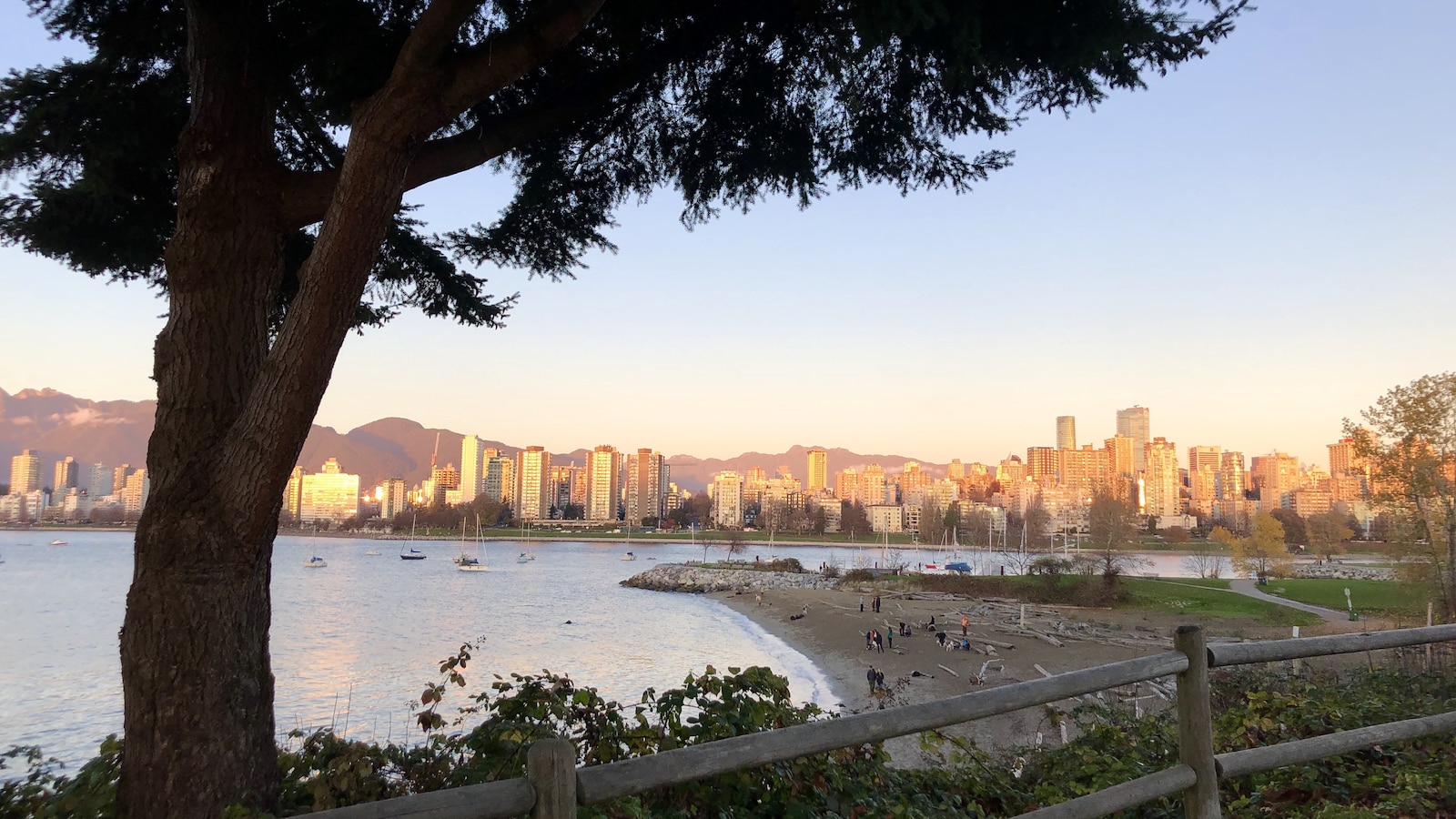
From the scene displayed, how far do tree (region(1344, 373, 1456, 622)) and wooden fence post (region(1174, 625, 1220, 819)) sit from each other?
84.3 feet

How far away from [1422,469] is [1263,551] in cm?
4408

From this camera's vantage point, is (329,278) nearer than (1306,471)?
Yes

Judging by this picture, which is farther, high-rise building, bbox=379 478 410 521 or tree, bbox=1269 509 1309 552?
high-rise building, bbox=379 478 410 521

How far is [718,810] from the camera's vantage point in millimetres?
3342

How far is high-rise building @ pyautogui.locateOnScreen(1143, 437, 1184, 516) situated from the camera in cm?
16325

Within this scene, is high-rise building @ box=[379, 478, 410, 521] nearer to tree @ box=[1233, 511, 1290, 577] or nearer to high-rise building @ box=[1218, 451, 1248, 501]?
tree @ box=[1233, 511, 1290, 577]

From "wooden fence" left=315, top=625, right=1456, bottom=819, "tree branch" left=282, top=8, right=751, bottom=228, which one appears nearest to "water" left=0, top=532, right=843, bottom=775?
"tree branch" left=282, top=8, right=751, bottom=228

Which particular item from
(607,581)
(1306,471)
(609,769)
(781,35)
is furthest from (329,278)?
(1306,471)

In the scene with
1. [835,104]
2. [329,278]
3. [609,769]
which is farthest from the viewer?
[835,104]

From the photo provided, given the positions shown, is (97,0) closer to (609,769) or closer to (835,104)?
(835,104)

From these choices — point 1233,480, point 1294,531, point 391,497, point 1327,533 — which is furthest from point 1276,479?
point 391,497

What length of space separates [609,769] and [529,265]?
4.39 m

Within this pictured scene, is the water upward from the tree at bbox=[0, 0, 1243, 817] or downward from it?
downward

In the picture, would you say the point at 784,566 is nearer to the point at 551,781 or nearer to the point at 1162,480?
the point at 551,781
